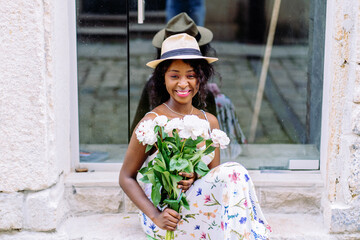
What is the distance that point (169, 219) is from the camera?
107 inches

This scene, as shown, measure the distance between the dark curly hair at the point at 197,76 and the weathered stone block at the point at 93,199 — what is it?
68 centimetres

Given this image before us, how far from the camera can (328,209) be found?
129 inches

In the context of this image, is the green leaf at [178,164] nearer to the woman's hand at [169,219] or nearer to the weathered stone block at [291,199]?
the woman's hand at [169,219]

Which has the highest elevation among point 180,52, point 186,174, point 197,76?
point 180,52

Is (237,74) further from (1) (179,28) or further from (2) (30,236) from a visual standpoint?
(2) (30,236)

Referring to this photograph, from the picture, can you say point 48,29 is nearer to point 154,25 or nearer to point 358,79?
point 154,25

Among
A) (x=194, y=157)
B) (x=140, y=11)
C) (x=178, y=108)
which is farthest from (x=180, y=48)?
(x=140, y=11)

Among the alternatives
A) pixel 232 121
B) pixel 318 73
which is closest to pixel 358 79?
pixel 318 73

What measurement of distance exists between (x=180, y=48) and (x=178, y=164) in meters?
0.71

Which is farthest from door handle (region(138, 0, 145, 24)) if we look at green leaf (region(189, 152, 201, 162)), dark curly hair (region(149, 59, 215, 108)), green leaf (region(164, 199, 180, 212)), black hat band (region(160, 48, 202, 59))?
green leaf (region(164, 199, 180, 212))

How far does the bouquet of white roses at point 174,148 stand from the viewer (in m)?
2.55

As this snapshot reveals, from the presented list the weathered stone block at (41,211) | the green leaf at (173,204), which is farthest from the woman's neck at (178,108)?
the weathered stone block at (41,211)

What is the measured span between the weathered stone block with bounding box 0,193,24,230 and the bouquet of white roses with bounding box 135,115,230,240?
35.7 inches

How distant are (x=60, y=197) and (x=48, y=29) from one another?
1042 mm
